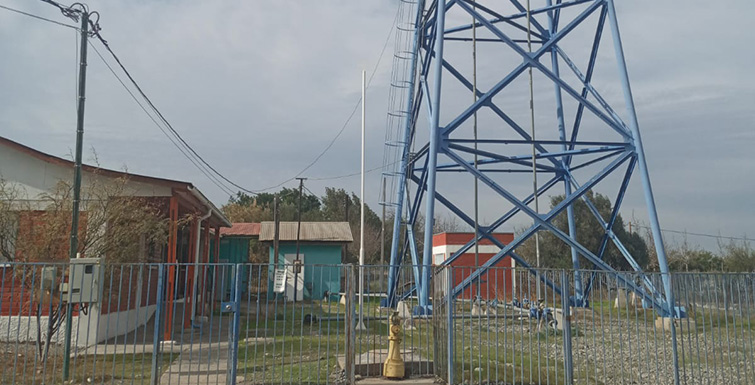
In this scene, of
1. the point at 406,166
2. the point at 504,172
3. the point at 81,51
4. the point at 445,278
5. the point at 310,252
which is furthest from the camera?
the point at 310,252

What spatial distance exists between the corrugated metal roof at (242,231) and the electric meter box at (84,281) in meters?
23.3

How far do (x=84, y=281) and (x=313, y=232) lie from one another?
82.6 feet

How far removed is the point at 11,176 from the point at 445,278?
1081 centimetres

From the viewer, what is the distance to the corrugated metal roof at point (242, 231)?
32.8m

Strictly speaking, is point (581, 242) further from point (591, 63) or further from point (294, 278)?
point (294, 278)

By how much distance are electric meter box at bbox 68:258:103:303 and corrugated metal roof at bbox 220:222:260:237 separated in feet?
76.4

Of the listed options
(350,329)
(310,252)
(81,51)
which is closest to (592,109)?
(350,329)

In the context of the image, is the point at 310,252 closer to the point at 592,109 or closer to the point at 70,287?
the point at 592,109

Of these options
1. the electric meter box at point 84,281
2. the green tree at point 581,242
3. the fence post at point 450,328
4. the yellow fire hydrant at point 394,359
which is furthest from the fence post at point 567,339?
the green tree at point 581,242

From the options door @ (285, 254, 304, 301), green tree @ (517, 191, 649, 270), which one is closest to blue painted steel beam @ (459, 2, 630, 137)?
door @ (285, 254, 304, 301)

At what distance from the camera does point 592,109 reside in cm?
1516

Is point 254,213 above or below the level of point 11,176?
above

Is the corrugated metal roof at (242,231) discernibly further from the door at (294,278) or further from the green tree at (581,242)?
the green tree at (581,242)

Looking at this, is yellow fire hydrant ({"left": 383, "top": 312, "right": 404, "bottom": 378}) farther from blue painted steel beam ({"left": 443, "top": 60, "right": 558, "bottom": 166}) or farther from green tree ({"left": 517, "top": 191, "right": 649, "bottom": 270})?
green tree ({"left": 517, "top": 191, "right": 649, "bottom": 270})
